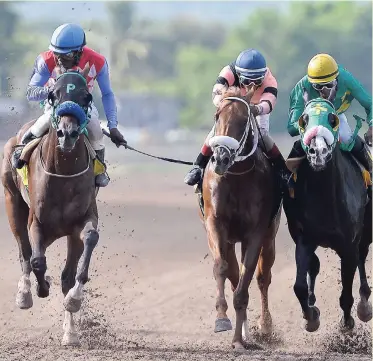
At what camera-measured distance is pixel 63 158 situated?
30.3 feet

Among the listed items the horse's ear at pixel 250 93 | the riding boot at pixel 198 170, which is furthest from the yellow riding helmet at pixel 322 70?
the riding boot at pixel 198 170

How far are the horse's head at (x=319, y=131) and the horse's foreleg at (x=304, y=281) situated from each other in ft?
2.54

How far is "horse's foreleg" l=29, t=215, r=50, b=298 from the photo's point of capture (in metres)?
9.21

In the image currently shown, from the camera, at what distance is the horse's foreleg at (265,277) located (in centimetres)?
1038

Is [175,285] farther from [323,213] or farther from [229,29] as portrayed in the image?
[229,29]

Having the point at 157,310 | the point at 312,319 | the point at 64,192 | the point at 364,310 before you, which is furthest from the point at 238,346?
the point at 157,310

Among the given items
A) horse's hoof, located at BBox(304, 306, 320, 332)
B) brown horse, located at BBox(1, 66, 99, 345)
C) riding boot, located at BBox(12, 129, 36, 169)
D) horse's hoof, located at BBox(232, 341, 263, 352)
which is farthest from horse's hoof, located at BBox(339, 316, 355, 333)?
riding boot, located at BBox(12, 129, 36, 169)

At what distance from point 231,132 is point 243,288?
4.13ft

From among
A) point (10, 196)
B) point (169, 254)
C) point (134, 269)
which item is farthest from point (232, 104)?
point (169, 254)

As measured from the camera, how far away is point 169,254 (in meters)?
16.4

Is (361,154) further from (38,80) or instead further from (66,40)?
(38,80)

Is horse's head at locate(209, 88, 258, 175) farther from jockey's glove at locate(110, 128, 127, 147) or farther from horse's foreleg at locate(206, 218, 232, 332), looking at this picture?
jockey's glove at locate(110, 128, 127, 147)

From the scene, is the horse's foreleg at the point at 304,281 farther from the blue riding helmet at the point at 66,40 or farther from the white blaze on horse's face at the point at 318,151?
the blue riding helmet at the point at 66,40

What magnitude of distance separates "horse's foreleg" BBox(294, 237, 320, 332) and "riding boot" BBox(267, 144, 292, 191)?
46cm
